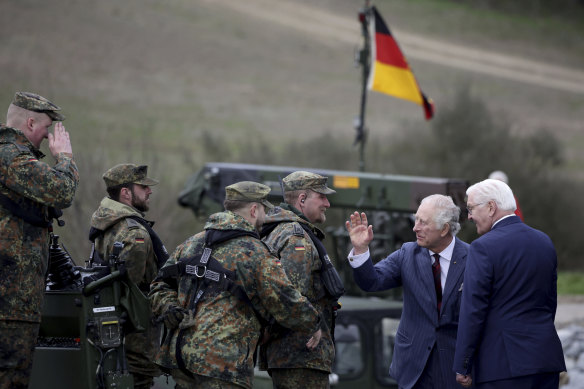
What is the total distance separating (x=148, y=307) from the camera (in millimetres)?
5375

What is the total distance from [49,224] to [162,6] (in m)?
44.3

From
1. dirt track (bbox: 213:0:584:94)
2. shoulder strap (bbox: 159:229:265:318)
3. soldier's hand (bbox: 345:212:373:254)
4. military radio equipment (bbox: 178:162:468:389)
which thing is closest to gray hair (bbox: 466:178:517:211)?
soldier's hand (bbox: 345:212:373:254)

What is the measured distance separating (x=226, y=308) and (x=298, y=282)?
2.03 ft

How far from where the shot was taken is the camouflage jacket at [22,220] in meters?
4.77

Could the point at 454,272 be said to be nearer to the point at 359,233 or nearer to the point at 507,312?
the point at 507,312

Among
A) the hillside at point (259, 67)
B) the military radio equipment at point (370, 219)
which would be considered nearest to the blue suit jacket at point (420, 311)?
the military radio equipment at point (370, 219)

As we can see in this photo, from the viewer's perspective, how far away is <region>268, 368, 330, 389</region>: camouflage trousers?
5.49 metres

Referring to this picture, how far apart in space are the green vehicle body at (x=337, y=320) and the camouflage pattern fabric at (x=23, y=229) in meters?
0.41

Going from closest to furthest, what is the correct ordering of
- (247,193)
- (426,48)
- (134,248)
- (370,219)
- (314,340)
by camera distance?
(247,193), (314,340), (134,248), (370,219), (426,48)

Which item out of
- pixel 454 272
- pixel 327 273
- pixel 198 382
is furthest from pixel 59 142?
pixel 454 272

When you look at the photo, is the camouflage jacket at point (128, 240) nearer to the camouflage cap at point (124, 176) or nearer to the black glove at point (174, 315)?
the camouflage cap at point (124, 176)

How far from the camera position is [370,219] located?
40.5ft

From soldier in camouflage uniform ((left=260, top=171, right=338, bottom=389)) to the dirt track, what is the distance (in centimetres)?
4300

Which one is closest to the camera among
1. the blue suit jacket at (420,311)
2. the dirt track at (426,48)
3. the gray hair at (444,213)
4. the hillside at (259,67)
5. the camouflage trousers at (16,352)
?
the camouflage trousers at (16,352)
